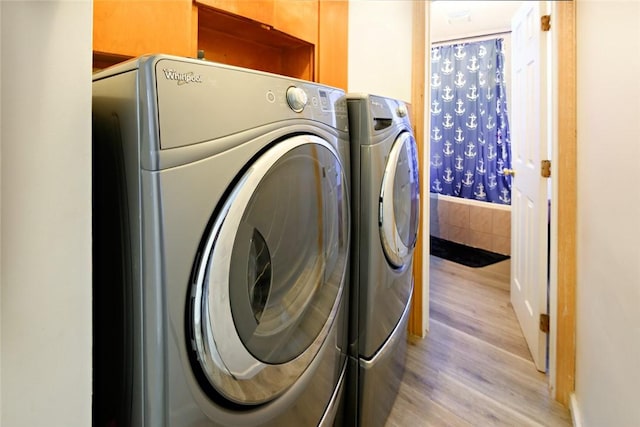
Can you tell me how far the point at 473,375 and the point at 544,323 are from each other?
418 millimetres

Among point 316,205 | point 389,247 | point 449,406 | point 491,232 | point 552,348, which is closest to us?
point 316,205

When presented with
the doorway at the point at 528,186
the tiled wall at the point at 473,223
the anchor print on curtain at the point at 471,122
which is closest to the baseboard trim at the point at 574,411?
the doorway at the point at 528,186

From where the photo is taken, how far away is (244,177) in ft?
2.08

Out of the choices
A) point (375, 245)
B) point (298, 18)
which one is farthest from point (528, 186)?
point (298, 18)

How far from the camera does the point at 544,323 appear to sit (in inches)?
66.9

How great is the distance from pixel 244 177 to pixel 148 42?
0.60 meters

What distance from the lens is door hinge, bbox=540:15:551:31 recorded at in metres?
1.63

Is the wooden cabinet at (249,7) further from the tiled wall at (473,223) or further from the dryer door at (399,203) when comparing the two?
the tiled wall at (473,223)

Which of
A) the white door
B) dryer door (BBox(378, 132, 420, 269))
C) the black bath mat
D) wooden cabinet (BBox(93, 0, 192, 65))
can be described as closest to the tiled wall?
the black bath mat

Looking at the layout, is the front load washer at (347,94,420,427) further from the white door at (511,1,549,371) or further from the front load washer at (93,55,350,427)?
the white door at (511,1,549,371)

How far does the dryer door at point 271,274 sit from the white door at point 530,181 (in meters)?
1.27

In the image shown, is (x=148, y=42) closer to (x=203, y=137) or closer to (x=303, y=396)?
(x=203, y=137)

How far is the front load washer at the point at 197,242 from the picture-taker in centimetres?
55

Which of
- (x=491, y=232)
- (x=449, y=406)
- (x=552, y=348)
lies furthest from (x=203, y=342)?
(x=491, y=232)
